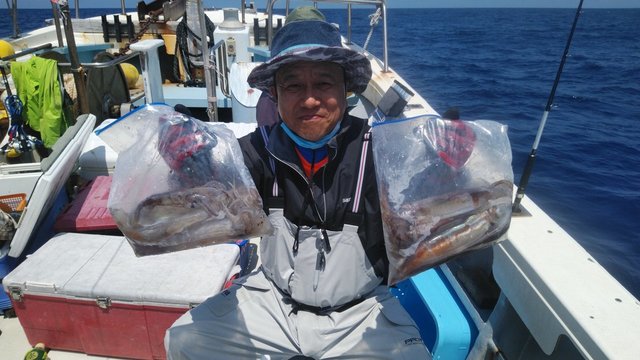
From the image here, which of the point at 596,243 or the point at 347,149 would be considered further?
the point at 596,243

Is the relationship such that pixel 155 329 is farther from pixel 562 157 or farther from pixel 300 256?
pixel 562 157

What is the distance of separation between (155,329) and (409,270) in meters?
1.54

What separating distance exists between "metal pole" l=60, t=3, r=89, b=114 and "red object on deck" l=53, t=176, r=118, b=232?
1437 mm

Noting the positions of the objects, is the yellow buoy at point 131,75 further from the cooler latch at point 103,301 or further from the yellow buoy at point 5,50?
the cooler latch at point 103,301

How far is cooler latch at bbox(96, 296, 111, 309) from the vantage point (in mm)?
2127

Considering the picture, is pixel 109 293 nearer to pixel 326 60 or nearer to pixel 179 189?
pixel 179 189

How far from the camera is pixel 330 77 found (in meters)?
1.58

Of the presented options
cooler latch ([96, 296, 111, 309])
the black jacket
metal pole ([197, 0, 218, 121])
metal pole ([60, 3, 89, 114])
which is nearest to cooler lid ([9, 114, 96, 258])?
cooler latch ([96, 296, 111, 309])

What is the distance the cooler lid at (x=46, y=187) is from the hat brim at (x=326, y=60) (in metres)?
1.64

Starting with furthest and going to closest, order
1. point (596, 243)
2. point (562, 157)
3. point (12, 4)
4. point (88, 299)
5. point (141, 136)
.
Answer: point (562, 157), point (12, 4), point (596, 243), point (88, 299), point (141, 136)

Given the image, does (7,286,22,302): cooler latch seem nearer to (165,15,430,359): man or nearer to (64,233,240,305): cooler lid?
(64,233,240,305): cooler lid

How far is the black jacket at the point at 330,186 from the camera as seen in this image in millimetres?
1630

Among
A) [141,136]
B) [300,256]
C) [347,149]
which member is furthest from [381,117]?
[141,136]

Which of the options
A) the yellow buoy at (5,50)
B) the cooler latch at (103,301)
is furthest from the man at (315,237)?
the yellow buoy at (5,50)
